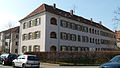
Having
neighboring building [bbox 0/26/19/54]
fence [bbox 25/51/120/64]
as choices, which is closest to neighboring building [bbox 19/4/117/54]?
fence [bbox 25/51/120/64]

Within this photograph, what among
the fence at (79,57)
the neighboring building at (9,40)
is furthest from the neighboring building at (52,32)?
the neighboring building at (9,40)

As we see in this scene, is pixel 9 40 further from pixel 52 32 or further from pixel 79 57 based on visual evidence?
pixel 79 57

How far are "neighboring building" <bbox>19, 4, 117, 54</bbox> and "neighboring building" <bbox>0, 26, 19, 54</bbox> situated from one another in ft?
61.4

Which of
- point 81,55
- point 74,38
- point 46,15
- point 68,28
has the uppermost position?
point 46,15

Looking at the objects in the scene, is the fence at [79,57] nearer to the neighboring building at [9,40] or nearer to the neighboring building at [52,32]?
the neighboring building at [52,32]

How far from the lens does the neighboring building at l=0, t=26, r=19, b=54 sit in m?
61.3

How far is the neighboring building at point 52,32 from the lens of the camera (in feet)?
119

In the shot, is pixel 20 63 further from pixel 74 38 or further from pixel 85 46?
pixel 85 46

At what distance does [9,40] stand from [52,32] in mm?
31012

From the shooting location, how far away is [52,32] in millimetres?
38031

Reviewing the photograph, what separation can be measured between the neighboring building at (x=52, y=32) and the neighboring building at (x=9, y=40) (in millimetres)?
18709

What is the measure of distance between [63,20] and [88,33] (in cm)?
1420

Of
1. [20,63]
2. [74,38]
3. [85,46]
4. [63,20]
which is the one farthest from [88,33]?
[20,63]

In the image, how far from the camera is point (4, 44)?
69250mm
